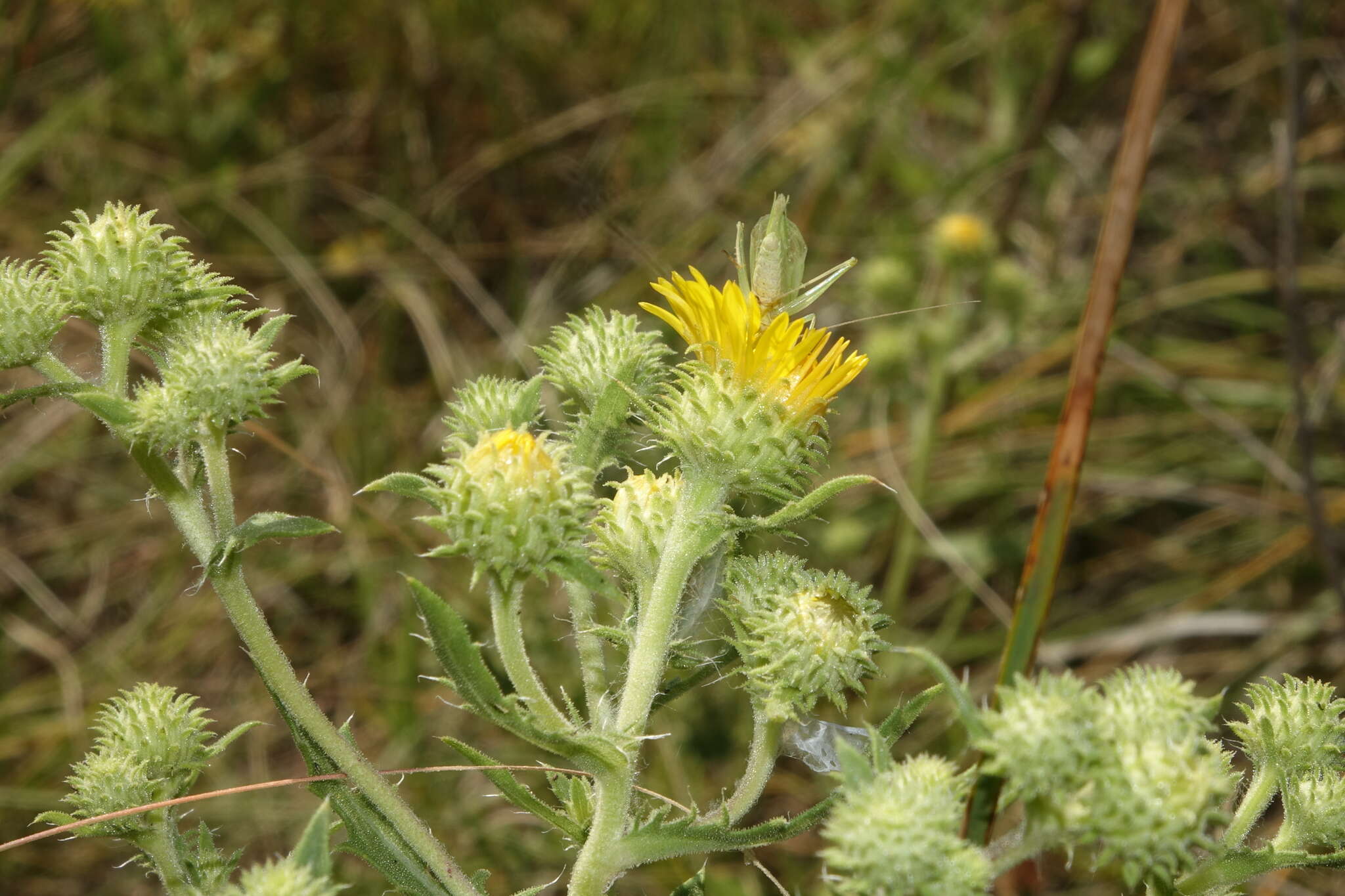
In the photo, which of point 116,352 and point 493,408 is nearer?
point 116,352

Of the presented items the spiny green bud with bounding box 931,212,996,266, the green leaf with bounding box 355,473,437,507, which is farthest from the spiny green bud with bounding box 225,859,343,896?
the spiny green bud with bounding box 931,212,996,266

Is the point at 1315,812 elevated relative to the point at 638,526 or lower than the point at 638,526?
lower

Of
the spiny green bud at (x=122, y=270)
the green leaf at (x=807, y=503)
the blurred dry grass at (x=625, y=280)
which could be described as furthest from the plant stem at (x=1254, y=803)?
the blurred dry grass at (x=625, y=280)

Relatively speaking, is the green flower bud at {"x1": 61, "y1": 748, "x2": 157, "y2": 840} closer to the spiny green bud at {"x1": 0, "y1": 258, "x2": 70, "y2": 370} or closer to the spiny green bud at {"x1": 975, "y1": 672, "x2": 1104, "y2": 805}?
the spiny green bud at {"x1": 0, "y1": 258, "x2": 70, "y2": 370}

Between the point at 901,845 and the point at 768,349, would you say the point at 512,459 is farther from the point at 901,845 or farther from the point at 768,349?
the point at 901,845

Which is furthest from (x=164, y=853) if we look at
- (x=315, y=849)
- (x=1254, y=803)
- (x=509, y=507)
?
(x=1254, y=803)

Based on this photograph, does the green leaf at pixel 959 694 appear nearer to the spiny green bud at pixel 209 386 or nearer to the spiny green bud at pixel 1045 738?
the spiny green bud at pixel 1045 738

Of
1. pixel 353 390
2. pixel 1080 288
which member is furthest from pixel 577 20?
Answer: pixel 1080 288
